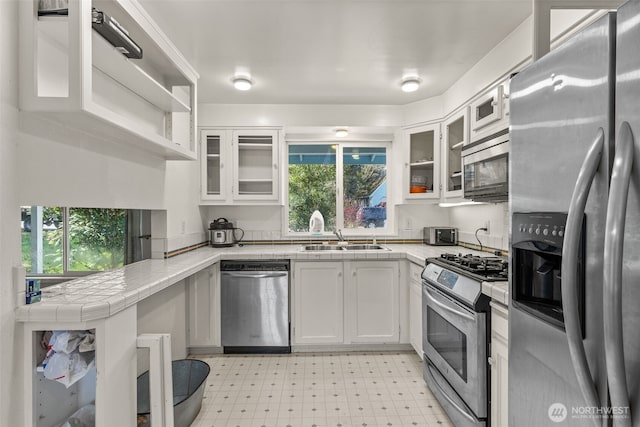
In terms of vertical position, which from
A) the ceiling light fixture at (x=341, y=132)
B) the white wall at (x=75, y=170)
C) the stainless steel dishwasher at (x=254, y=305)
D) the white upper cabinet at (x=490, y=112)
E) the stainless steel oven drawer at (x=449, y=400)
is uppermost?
the ceiling light fixture at (x=341, y=132)

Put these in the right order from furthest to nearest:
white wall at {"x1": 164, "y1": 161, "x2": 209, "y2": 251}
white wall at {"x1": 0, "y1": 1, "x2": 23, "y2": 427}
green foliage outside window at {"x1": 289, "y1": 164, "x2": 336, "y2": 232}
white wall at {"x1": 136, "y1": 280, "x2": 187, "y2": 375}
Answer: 1. green foliage outside window at {"x1": 289, "y1": 164, "x2": 336, "y2": 232}
2. white wall at {"x1": 164, "y1": 161, "x2": 209, "y2": 251}
3. white wall at {"x1": 136, "y1": 280, "x2": 187, "y2": 375}
4. white wall at {"x1": 0, "y1": 1, "x2": 23, "y2": 427}

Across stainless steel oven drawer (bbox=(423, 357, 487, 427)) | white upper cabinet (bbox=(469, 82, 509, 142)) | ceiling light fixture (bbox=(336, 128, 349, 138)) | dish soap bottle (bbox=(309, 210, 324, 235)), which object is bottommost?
stainless steel oven drawer (bbox=(423, 357, 487, 427))

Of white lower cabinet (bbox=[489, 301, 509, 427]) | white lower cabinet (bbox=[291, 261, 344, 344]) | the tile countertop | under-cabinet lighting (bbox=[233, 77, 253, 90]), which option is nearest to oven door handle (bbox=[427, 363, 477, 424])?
white lower cabinet (bbox=[489, 301, 509, 427])

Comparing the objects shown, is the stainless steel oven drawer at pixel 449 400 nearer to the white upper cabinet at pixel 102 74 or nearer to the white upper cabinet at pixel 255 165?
the white upper cabinet at pixel 255 165

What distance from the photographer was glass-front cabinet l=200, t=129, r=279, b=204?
134 inches

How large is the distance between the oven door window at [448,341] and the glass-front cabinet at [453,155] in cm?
110

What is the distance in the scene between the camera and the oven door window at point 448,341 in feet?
5.98

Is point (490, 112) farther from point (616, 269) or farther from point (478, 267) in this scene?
point (616, 269)

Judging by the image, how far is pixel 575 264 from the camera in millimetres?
776

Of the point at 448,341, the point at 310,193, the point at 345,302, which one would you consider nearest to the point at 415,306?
the point at 345,302

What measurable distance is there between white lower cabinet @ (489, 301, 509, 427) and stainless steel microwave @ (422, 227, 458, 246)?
181 centimetres

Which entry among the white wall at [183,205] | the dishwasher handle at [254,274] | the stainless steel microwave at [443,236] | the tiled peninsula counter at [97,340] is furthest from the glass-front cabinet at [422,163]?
the white wall at [183,205]

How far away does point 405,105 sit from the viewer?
350cm

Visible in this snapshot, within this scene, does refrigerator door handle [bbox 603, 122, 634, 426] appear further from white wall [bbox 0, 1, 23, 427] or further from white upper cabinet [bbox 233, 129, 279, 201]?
white upper cabinet [bbox 233, 129, 279, 201]
